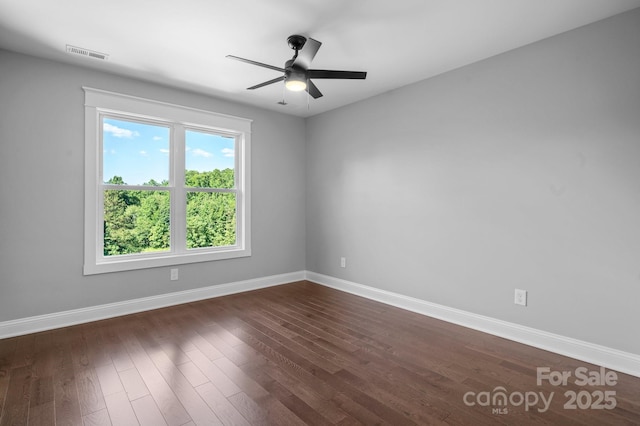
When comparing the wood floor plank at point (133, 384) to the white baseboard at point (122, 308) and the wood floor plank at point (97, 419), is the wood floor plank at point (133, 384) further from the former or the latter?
the white baseboard at point (122, 308)

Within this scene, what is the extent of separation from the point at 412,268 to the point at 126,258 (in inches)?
131

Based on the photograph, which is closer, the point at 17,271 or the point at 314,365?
the point at 314,365

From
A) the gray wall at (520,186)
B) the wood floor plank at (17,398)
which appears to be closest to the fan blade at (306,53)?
the gray wall at (520,186)

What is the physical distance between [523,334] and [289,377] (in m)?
2.13

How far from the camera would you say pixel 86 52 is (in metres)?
2.98

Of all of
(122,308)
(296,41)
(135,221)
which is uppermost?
(296,41)

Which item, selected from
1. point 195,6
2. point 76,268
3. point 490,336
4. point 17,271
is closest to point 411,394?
point 490,336

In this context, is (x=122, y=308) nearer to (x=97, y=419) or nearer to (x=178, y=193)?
(x=178, y=193)

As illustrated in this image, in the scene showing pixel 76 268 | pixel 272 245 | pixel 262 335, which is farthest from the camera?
pixel 272 245

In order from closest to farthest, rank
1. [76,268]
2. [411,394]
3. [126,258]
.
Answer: [411,394]
[76,268]
[126,258]

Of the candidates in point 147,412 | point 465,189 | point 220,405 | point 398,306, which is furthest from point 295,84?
point 398,306

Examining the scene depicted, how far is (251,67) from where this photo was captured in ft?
10.8

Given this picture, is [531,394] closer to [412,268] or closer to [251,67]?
[412,268]

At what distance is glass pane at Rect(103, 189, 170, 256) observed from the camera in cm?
353
